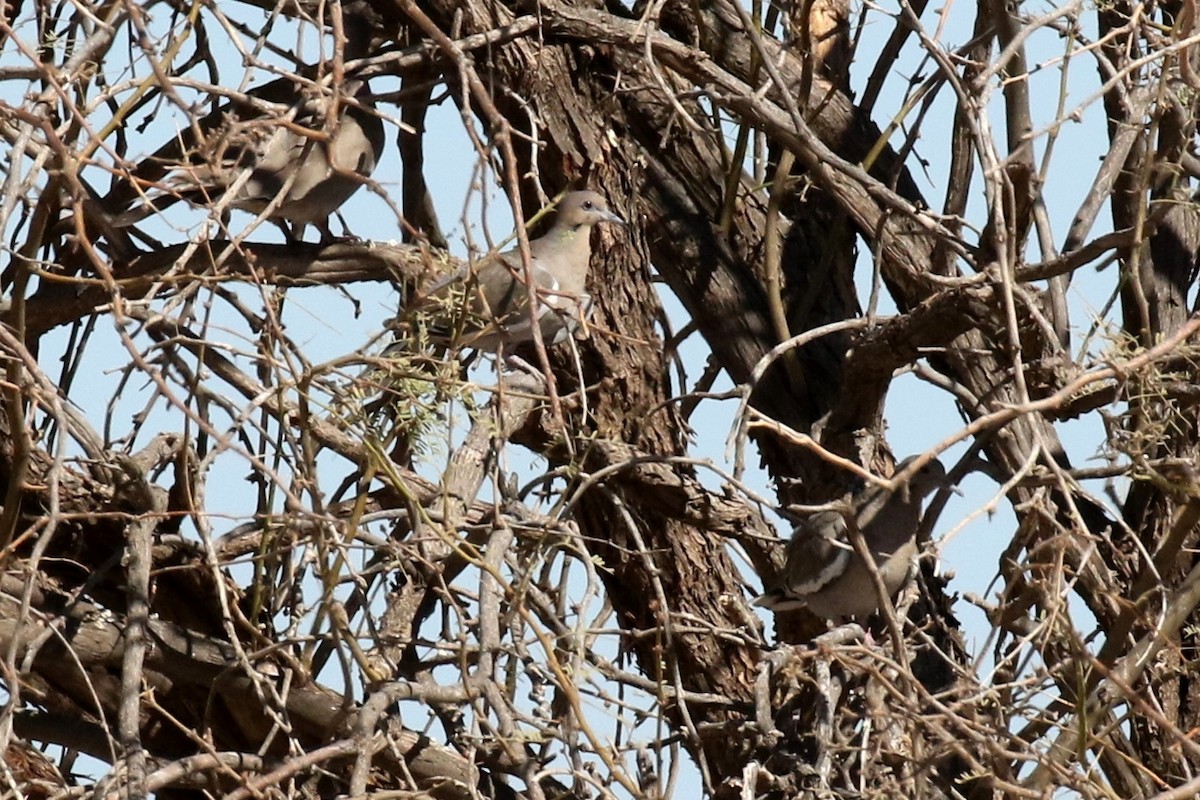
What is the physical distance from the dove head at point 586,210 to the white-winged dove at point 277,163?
2.31 ft

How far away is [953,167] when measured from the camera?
5.30m

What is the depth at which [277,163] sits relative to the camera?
5.29 m

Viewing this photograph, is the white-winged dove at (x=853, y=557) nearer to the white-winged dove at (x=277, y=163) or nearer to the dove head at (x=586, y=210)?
the dove head at (x=586, y=210)

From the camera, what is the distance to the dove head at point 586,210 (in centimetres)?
535

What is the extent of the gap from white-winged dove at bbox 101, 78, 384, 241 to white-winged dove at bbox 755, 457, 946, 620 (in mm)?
1871

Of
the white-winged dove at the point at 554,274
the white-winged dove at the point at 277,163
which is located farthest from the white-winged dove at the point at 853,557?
the white-winged dove at the point at 277,163

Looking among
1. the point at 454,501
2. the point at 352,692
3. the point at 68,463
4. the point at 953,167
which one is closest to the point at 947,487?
the point at 953,167

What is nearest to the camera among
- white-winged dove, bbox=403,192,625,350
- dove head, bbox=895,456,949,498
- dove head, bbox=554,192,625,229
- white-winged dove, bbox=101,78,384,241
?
white-winged dove, bbox=101,78,384,241

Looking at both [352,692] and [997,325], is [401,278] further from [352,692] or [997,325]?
[997,325]

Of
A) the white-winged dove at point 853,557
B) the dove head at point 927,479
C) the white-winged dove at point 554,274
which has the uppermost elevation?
the white-winged dove at point 554,274

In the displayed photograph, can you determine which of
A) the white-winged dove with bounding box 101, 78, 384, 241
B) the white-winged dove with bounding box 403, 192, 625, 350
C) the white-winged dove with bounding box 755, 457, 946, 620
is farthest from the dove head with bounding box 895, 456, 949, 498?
the white-winged dove with bounding box 101, 78, 384, 241

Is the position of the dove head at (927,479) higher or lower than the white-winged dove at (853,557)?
higher

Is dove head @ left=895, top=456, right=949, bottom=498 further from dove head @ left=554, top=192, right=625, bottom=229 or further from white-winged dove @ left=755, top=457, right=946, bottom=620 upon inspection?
dove head @ left=554, top=192, right=625, bottom=229

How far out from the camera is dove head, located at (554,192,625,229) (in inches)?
211
